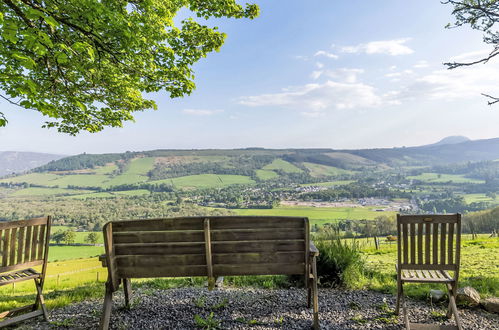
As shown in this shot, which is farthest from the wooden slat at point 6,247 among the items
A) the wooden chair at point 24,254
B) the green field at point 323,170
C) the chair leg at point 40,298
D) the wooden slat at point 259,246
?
the green field at point 323,170

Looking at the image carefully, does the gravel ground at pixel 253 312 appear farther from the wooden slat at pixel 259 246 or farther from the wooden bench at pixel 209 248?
the wooden slat at pixel 259 246

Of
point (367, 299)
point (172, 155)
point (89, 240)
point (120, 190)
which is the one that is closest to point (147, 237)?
point (367, 299)

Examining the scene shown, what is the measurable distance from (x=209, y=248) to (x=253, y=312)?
1.22 meters

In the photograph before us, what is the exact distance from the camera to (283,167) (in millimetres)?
122500

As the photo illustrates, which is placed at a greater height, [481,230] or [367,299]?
[367,299]

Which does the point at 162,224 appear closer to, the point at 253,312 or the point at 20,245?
the point at 253,312

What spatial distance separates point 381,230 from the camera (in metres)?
41.2

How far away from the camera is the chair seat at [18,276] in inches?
141

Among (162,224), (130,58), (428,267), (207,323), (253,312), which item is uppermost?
(130,58)

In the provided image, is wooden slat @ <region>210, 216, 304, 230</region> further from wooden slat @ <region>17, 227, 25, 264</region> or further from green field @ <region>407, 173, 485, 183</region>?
green field @ <region>407, 173, 485, 183</region>

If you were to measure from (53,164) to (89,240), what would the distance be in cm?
9827

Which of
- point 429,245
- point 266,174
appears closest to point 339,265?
point 429,245

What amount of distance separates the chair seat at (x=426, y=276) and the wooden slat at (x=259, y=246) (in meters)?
A: 1.40

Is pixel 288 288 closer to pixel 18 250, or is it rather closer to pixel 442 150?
pixel 18 250
